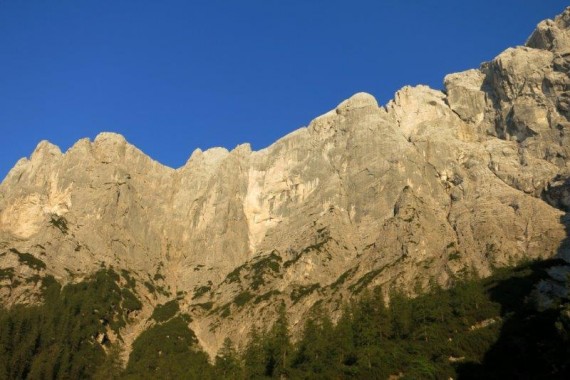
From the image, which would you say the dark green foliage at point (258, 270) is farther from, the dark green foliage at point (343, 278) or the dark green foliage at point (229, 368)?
the dark green foliage at point (229, 368)

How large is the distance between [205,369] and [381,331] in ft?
103

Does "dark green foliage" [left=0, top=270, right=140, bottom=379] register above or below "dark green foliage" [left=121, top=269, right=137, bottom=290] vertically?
below

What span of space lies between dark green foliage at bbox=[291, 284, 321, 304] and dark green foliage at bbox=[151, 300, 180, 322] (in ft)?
95.6

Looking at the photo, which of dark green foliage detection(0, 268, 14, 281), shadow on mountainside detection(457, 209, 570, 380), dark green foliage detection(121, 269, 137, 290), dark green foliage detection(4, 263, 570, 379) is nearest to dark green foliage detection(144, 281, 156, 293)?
dark green foliage detection(121, 269, 137, 290)

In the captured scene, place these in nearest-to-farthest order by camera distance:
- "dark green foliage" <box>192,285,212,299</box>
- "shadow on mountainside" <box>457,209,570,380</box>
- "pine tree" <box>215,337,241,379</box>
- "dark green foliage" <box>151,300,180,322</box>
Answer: "shadow on mountainside" <box>457,209,570,380</box>, "pine tree" <box>215,337,241,379</box>, "dark green foliage" <box>151,300,180,322</box>, "dark green foliage" <box>192,285,212,299</box>

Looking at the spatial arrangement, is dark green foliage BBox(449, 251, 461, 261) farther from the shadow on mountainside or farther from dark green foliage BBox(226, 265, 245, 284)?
dark green foliage BBox(226, 265, 245, 284)

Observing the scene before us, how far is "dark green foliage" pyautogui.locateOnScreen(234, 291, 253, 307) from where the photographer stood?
484ft

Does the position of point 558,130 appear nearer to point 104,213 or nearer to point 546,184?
point 546,184

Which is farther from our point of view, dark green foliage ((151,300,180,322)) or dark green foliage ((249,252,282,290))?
dark green foliage ((249,252,282,290))

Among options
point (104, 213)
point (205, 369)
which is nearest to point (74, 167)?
point (104, 213)

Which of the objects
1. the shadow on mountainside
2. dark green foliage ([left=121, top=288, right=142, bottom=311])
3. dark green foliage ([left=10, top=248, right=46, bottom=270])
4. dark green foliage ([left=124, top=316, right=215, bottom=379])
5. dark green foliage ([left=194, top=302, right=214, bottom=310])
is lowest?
the shadow on mountainside

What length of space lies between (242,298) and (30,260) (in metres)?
51.4

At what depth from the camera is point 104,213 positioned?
7003 inches

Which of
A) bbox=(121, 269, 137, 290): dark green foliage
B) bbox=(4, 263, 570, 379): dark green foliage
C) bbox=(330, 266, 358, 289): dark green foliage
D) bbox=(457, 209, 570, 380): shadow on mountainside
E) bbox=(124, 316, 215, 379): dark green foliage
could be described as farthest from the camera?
bbox=(121, 269, 137, 290): dark green foliage
